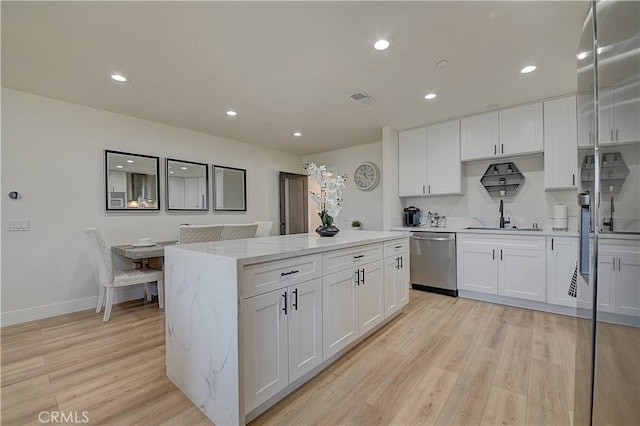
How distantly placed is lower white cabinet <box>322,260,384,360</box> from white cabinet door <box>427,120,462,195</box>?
2.16 meters

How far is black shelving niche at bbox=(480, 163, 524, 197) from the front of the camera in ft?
12.6

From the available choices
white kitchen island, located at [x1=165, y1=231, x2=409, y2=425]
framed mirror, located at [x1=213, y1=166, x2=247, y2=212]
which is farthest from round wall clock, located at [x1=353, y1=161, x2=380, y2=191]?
white kitchen island, located at [x1=165, y1=231, x2=409, y2=425]

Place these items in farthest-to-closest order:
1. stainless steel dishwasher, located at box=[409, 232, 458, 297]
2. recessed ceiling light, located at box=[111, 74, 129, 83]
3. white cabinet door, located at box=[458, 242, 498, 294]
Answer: stainless steel dishwasher, located at box=[409, 232, 458, 297], white cabinet door, located at box=[458, 242, 498, 294], recessed ceiling light, located at box=[111, 74, 129, 83]

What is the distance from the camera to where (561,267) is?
10.1 ft

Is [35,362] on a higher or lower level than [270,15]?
lower

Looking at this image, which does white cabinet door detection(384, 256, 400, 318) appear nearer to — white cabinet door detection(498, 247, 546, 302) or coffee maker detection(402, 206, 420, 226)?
white cabinet door detection(498, 247, 546, 302)

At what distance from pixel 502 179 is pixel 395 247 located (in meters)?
2.23

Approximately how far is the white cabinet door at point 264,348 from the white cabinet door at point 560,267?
3192 millimetres

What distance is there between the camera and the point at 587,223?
3.89ft

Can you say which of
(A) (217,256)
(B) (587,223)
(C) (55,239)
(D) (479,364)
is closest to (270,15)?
(A) (217,256)

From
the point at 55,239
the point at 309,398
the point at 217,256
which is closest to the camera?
the point at 217,256

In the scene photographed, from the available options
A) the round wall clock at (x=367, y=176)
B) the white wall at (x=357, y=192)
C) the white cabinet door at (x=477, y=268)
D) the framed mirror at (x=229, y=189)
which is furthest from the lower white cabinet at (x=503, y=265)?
the framed mirror at (x=229, y=189)

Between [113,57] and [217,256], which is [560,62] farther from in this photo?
[113,57]

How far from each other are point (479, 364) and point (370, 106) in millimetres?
2933
